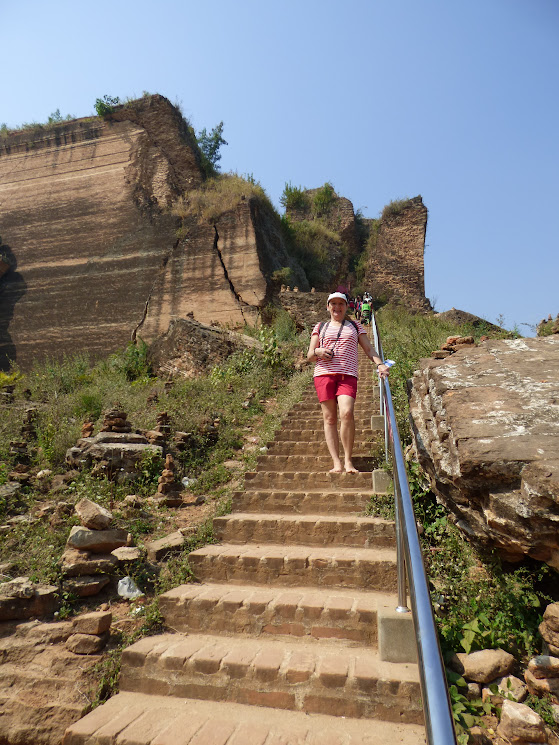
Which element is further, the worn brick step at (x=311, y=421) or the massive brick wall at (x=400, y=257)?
the massive brick wall at (x=400, y=257)

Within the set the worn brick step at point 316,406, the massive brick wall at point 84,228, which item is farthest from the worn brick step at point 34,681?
the massive brick wall at point 84,228

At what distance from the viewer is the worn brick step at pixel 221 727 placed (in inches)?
84.7

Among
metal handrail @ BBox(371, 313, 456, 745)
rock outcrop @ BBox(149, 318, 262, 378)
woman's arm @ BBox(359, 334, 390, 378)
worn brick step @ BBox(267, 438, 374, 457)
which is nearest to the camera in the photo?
metal handrail @ BBox(371, 313, 456, 745)

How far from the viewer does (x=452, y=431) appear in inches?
130

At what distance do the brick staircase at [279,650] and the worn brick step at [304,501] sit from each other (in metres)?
0.02

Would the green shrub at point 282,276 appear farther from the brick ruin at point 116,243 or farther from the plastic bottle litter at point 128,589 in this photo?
the plastic bottle litter at point 128,589

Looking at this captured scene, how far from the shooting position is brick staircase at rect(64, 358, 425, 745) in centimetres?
228

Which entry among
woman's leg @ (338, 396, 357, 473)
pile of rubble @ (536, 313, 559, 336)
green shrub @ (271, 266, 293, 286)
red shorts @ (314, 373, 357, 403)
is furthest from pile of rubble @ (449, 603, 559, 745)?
green shrub @ (271, 266, 293, 286)

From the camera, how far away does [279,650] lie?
8.98 ft

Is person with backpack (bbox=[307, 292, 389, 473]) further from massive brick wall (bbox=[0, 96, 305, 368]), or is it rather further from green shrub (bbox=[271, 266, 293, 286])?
green shrub (bbox=[271, 266, 293, 286])

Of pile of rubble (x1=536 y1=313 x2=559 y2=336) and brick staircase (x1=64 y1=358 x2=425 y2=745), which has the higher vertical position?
pile of rubble (x1=536 y1=313 x2=559 y2=336)

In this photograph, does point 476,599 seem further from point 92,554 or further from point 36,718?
point 92,554

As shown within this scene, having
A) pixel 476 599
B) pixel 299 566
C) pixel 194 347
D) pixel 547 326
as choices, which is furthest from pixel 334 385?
pixel 194 347

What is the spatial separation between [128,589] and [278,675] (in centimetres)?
171
